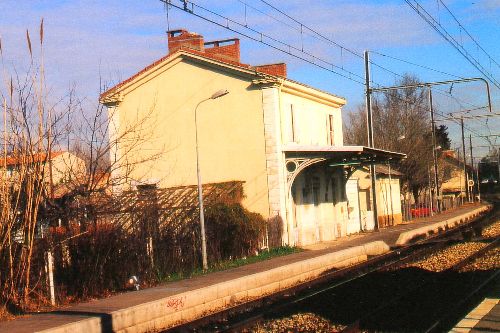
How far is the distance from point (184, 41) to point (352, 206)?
12.4m

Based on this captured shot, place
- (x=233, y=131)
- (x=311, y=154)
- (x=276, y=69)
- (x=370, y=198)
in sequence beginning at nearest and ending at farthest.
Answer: (x=311, y=154), (x=233, y=131), (x=276, y=69), (x=370, y=198)

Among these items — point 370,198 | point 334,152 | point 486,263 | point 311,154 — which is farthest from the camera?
point 370,198

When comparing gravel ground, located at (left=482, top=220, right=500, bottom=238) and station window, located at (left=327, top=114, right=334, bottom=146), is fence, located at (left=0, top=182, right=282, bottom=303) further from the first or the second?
gravel ground, located at (left=482, top=220, right=500, bottom=238)

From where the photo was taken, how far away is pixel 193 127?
1163 inches

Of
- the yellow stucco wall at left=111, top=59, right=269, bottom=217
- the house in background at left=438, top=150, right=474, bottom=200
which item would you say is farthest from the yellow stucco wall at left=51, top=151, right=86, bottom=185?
the house in background at left=438, top=150, right=474, bottom=200

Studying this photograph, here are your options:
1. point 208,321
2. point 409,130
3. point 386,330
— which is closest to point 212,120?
point 208,321

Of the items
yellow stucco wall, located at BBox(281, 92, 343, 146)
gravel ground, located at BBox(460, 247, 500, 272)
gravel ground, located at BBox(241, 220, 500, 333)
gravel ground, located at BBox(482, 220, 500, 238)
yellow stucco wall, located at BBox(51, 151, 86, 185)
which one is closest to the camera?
gravel ground, located at BBox(241, 220, 500, 333)

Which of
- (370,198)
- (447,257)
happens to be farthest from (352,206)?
(447,257)

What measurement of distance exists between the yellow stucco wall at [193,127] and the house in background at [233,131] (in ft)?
0.13

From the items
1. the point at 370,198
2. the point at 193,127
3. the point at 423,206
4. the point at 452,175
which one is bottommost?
the point at 423,206

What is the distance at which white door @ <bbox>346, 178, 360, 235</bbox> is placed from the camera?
36.5 metres

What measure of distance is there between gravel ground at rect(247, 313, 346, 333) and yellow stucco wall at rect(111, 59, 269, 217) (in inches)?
625

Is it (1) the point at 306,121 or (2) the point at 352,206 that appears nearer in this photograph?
(1) the point at 306,121

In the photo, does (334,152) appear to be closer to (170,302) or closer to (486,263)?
(486,263)
